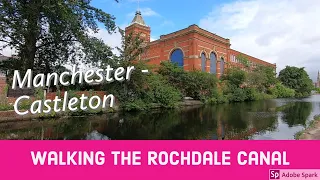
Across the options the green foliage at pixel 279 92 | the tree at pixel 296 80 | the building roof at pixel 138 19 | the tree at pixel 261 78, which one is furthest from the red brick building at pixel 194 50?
the tree at pixel 296 80

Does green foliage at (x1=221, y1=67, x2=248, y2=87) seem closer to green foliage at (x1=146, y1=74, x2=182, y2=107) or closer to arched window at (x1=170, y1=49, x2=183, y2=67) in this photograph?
arched window at (x1=170, y1=49, x2=183, y2=67)

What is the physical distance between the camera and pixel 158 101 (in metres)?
19.8

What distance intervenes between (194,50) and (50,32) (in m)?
23.9

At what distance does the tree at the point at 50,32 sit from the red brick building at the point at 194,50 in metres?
17.3

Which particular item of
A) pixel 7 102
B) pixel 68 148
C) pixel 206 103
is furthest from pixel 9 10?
pixel 206 103

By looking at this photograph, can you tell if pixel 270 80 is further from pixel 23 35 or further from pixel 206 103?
pixel 23 35

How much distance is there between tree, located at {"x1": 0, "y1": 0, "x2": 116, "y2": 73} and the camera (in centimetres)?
1234

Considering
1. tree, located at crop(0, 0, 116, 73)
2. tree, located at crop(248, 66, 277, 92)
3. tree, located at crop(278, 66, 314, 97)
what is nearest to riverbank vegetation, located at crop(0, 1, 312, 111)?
tree, located at crop(0, 0, 116, 73)

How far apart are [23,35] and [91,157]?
42.1 feet

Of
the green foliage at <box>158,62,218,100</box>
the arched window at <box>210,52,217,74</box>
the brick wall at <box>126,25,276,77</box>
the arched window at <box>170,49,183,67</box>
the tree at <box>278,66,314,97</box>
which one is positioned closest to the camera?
the green foliage at <box>158,62,218,100</box>

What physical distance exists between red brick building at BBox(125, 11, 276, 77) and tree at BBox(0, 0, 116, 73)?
17.3 m

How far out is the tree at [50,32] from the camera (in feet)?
Result: 40.5

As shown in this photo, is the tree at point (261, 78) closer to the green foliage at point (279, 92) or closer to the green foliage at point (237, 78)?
the green foliage at point (279, 92)

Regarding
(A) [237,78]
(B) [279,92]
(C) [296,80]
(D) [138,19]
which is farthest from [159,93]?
(C) [296,80]
